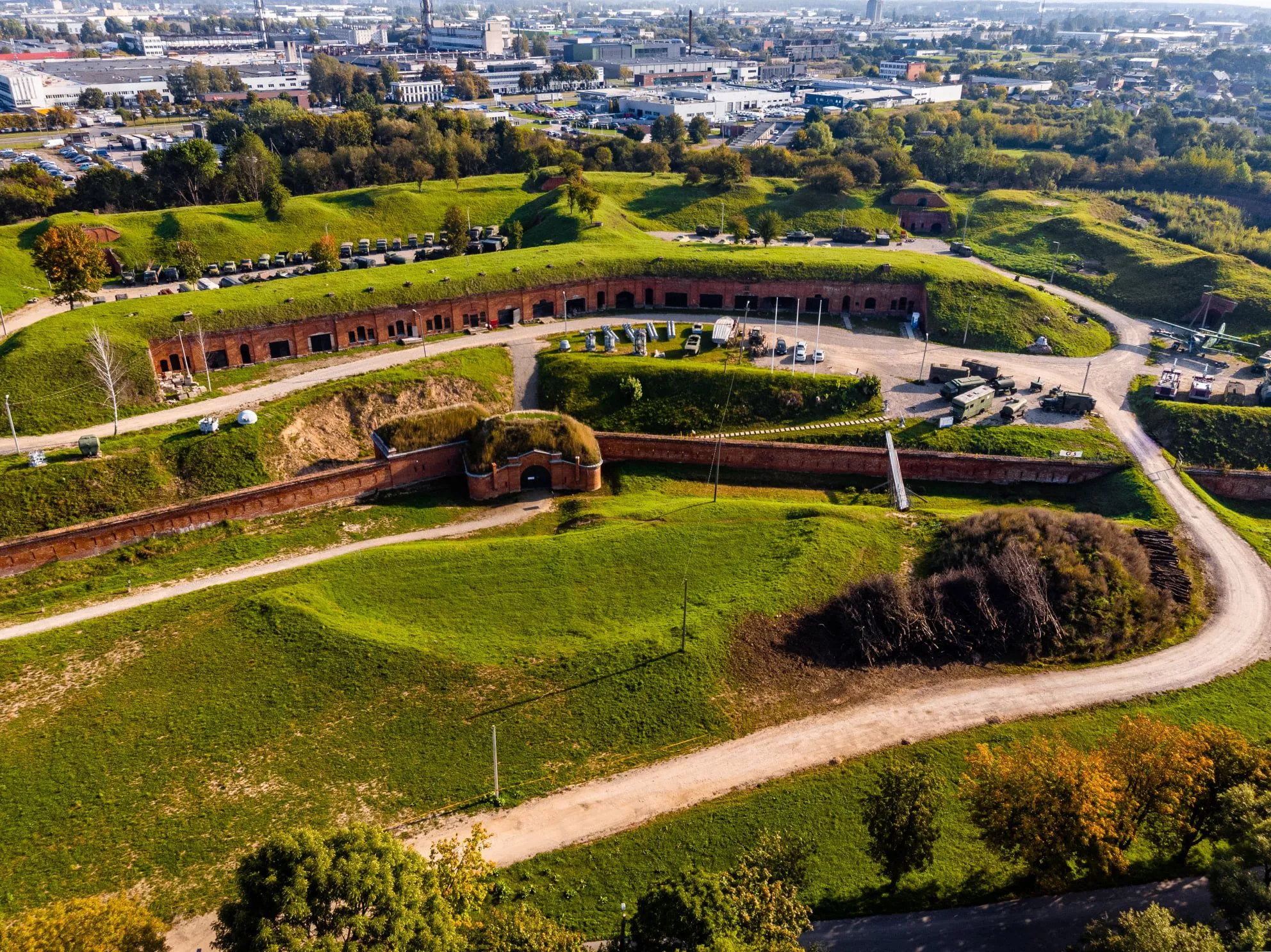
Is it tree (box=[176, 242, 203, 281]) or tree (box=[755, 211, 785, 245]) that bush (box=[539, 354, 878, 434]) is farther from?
tree (box=[176, 242, 203, 281])

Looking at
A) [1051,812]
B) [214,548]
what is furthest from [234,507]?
[1051,812]

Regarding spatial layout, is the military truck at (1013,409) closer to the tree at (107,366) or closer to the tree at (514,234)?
the tree at (514,234)

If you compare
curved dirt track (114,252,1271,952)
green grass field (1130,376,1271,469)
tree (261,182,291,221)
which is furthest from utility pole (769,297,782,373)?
tree (261,182,291,221)

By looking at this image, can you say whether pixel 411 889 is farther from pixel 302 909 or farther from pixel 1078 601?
pixel 1078 601

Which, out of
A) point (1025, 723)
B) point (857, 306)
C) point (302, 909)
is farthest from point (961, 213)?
point (302, 909)

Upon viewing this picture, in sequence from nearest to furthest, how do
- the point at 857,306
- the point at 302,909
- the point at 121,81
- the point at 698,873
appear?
the point at 302,909 → the point at 698,873 → the point at 857,306 → the point at 121,81

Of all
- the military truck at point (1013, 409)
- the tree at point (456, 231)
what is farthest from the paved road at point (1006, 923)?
the tree at point (456, 231)
